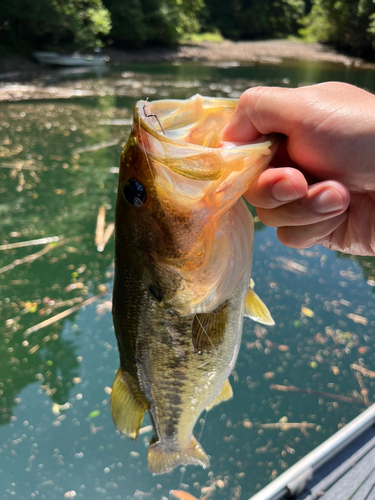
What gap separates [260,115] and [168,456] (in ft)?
5.80

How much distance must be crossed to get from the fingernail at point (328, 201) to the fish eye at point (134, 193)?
0.67 m

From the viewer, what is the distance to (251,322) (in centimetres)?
374

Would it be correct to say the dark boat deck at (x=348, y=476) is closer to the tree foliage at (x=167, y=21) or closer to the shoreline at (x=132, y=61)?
the shoreline at (x=132, y=61)

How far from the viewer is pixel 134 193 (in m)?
1.31


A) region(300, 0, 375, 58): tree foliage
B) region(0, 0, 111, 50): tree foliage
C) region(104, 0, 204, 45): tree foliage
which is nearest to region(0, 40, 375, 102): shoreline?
region(104, 0, 204, 45): tree foliage

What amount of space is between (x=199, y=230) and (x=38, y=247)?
397cm

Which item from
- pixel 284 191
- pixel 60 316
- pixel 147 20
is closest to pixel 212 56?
pixel 147 20

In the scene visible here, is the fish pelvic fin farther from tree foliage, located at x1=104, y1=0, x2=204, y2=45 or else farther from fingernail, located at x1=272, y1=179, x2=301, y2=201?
tree foliage, located at x1=104, y1=0, x2=204, y2=45

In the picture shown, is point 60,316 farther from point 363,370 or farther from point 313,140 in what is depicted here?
point 313,140

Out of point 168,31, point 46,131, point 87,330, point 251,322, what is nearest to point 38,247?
point 87,330

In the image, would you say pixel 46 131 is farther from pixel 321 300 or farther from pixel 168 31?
pixel 168 31

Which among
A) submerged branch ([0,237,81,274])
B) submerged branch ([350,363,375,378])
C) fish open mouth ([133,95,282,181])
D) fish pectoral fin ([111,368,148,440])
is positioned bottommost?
submerged branch ([350,363,375,378])

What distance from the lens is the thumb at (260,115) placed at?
135 cm

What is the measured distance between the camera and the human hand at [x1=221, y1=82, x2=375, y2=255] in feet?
4.25
